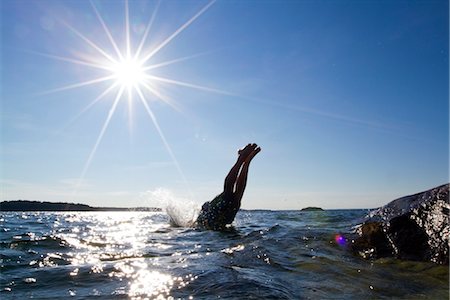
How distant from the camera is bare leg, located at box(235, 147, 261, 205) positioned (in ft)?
47.4

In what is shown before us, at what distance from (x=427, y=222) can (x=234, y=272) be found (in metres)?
4.37

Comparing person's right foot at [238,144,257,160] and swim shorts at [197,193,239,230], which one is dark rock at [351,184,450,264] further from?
swim shorts at [197,193,239,230]

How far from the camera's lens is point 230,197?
1501cm

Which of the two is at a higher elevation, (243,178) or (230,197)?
(243,178)

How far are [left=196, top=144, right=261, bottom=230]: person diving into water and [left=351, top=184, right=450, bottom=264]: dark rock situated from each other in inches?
265

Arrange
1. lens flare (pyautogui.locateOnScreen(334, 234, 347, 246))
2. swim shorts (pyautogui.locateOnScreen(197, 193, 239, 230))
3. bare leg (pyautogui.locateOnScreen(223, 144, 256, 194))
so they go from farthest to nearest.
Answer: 1. swim shorts (pyautogui.locateOnScreen(197, 193, 239, 230))
2. bare leg (pyautogui.locateOnScreen(223, 144, 256, 194))
3. lens flare (pyautogui.locateOnScreen(334, 234, 347, 246))

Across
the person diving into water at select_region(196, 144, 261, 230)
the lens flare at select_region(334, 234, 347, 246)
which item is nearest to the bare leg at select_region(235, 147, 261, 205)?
the person diving into water at select_region(196, 144, 261, 230)

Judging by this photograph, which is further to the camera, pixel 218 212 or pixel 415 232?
pixel 218 212

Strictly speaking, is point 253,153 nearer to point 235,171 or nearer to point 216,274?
point 235,171

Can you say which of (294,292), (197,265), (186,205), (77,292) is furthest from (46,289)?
(186,205)

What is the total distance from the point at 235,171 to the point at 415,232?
28.0ft

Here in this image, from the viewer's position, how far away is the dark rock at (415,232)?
249 inches

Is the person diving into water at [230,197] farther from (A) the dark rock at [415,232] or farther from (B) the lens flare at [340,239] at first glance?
(A) the dark rock at [415,232]

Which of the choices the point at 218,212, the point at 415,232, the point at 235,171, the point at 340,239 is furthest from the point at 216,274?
the point at 218,212
